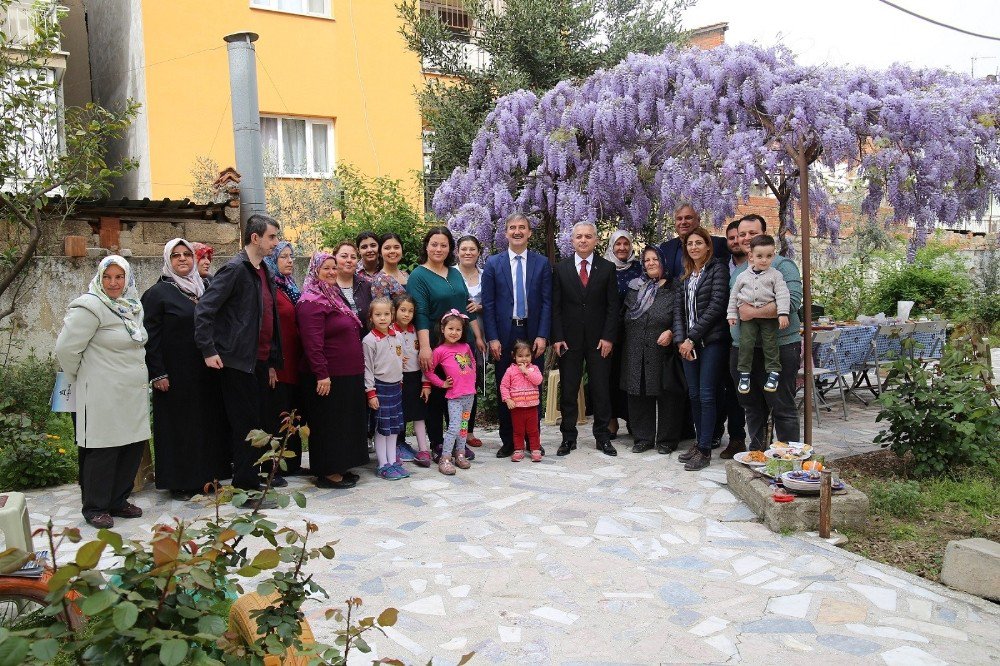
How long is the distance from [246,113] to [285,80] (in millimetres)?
5773

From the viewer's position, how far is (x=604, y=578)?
14.4 ft

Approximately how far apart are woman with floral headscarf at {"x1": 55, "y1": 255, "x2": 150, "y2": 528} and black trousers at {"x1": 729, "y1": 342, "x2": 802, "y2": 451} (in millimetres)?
4278

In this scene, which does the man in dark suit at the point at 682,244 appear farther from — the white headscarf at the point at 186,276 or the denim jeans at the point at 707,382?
the white headscarf at the point at 186,276

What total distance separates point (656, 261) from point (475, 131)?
16.2 ft

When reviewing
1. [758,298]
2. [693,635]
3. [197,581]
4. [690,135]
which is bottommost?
[693,635]

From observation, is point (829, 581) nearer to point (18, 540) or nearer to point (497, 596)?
point (497, 596)

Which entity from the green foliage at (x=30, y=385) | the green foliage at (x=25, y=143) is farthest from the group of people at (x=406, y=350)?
the green foliage at (x=30, y=385)

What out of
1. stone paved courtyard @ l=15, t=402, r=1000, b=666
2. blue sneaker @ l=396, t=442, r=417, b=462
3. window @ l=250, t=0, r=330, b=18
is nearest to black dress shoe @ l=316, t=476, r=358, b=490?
stone paved courtyard @ l=15, t=402, r=1000, b=666

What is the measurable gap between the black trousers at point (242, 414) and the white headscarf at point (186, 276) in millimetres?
622

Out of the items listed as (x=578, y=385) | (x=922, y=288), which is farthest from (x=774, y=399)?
(x=922, y=288)

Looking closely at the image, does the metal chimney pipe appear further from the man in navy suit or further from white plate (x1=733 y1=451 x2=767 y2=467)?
white plate (x1=733 y1=451 x2=767 y2=467)

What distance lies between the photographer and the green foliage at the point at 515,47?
426 inches

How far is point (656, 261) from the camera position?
6891mm

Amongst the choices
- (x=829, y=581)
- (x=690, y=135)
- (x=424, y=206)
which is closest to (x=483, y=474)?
(x=829, y=581)
